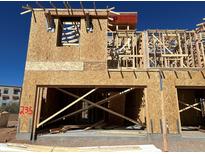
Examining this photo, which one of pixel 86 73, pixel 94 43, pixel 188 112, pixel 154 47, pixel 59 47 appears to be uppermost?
pixel 154 47

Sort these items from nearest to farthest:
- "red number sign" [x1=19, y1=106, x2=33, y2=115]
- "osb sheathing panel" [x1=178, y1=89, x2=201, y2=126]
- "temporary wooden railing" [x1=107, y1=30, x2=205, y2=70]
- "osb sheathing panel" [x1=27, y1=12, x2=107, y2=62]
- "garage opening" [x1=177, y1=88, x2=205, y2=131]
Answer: "red number sign" [x1=19, y1=106, x2=33, y2=115] < "osb sheathing panel" [x1=27, y1=12, x2=107, y2=62] < "temporary wooden railing" [x1=107, y1=30, x2=205, y2=70] < "garage opening" [x1=177, y1=88, x2=205, y2=131] < "osb sheathing panel" [x1=178, y1=89, x2=201, y2=126]

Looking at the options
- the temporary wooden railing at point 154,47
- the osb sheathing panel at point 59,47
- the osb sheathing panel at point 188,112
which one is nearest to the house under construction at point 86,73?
the osb sheathing panel at point 59,47

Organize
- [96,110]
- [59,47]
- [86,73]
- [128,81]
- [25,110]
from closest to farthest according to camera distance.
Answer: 1. [25,110]
2. [128,81]
3. [86,73]
4. [59,47]
5. [96,110]

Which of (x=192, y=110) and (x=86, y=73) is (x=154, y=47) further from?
(x=86, y=73)

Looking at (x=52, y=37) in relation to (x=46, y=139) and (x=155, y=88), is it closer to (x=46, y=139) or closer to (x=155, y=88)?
(x=46, y=139)

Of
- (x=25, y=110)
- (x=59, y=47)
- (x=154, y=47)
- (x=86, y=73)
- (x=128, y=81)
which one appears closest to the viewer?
(x=25, y=110)

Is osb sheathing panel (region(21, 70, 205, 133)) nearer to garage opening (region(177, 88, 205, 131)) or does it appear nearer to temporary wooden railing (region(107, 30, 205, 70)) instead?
temporary wooden railing (region(107, 30, 205, 70))

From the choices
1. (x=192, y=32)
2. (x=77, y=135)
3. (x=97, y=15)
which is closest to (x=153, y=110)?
(x=77, y=135)

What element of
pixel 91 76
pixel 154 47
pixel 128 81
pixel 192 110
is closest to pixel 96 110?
pixel 154 47

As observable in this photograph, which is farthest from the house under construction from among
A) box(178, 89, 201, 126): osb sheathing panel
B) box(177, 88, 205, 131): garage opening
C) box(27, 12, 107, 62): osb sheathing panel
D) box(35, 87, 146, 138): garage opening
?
box(178, 89, 201, 126): osb sheathing panel

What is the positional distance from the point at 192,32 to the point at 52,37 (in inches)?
399

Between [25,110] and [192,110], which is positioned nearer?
[25,110]

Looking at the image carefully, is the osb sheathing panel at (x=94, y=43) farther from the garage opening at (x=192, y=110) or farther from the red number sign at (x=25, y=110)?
the garage opening at (x=192, y=110)

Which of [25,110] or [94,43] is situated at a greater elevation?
[94,43]
